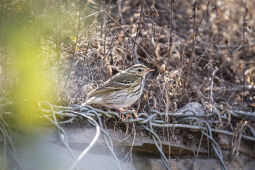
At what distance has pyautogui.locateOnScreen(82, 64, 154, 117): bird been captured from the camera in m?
4.64

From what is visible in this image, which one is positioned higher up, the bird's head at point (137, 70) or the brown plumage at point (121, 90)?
the bird's head at point (137, 70)

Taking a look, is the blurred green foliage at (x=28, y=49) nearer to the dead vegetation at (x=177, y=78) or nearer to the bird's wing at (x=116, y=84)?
the dead vegetation at (x=177, y=78)

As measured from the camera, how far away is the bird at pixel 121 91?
4637 millimetres

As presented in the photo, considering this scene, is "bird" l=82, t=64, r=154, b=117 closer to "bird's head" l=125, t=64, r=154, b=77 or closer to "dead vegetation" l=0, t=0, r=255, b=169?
"bird's head" l=125, t=64, r=154, b=77

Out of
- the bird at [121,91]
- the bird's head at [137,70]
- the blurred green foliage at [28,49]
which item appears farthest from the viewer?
the bird's head at [137,70]

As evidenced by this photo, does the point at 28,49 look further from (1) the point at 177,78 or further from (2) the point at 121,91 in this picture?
(1) the point at 177,78

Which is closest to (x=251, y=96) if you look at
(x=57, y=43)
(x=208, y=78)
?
(x=208, y=78)

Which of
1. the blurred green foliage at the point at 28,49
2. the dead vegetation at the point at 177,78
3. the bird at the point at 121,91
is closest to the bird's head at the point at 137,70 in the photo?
the bird at the point at 121,91

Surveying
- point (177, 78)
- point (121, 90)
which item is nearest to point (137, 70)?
point (121, 90)

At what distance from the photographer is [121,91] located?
15.9 feet

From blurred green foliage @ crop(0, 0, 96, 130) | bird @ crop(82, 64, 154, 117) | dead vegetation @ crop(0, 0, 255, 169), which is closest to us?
blurred green foliage @ crop(0, 0, 96, 130)

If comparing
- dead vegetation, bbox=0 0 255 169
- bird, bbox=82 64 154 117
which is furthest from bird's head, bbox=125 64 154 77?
dead vegetation, bbox=0 0 255 169

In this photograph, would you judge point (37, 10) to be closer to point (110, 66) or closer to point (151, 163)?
point (110, 66)

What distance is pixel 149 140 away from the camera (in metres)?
4.63
